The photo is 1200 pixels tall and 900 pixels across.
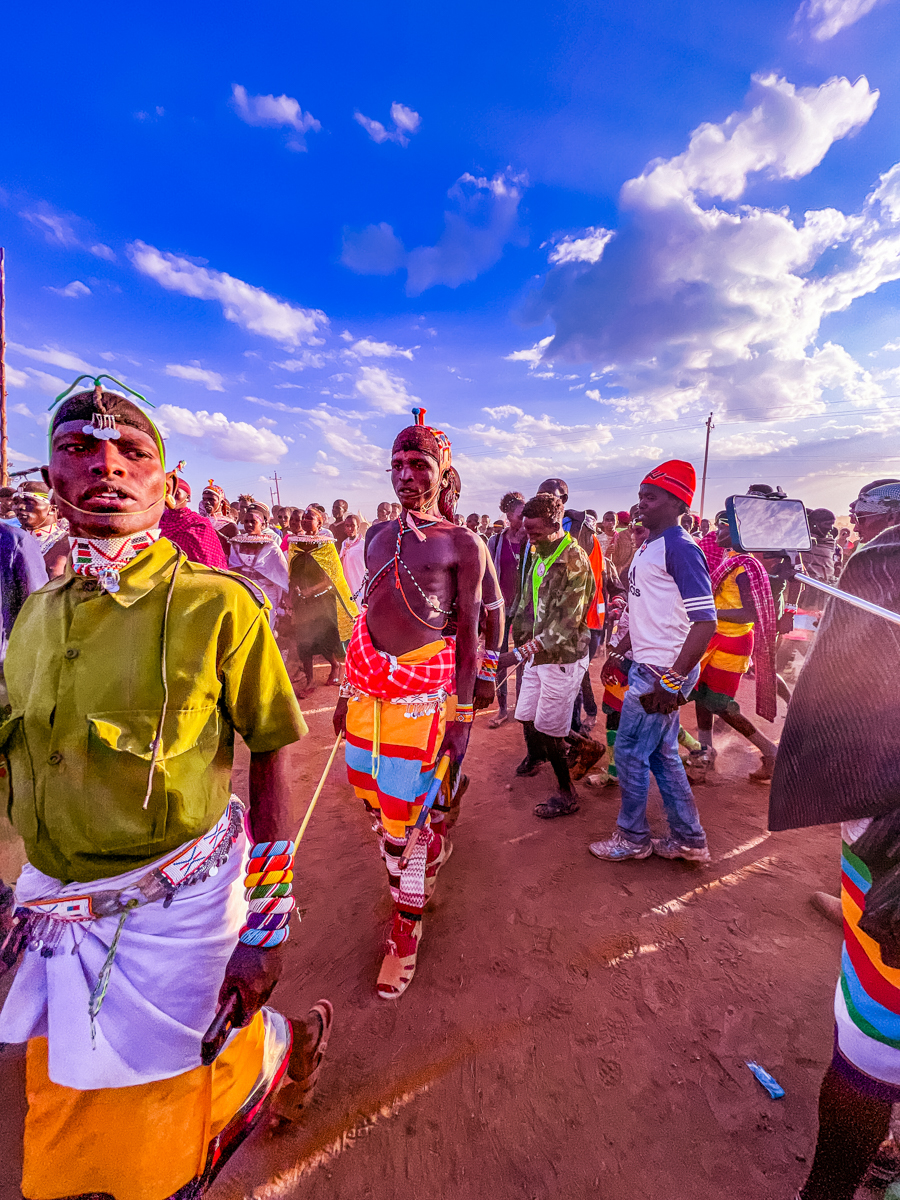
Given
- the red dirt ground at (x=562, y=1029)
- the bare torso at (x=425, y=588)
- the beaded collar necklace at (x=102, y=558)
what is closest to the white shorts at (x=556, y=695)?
the red dirt ground at (x=562, y=1029)

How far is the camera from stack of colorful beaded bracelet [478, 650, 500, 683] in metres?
2.99

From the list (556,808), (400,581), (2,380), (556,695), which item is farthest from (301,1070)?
(2,380)

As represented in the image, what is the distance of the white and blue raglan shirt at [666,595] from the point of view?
297 cm

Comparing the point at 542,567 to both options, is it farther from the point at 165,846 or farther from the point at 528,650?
the point at 165,846

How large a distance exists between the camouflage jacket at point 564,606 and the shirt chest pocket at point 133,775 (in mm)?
3154

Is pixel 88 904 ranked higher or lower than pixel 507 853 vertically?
higher

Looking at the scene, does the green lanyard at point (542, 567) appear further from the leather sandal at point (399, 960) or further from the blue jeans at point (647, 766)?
the leather sandal at point (399, 960)

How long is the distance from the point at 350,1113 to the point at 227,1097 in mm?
933

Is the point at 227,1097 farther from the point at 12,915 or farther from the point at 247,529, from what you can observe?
the point at 247,529

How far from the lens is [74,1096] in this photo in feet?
3.84

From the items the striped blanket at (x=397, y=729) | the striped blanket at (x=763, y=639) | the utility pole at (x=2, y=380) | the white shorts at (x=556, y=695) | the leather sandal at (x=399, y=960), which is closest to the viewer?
the leather sandal at (x=399, y=960)

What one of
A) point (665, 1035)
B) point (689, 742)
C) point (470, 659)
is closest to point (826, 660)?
point (470, 659)

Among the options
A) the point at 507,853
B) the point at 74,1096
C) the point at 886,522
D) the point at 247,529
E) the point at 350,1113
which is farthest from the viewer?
the point at 247,529

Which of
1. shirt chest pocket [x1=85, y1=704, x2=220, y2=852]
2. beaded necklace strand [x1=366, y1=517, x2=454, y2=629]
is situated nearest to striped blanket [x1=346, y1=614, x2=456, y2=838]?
beaded necklace strand [x1=366, y1=517, x2=454, y2=629]
